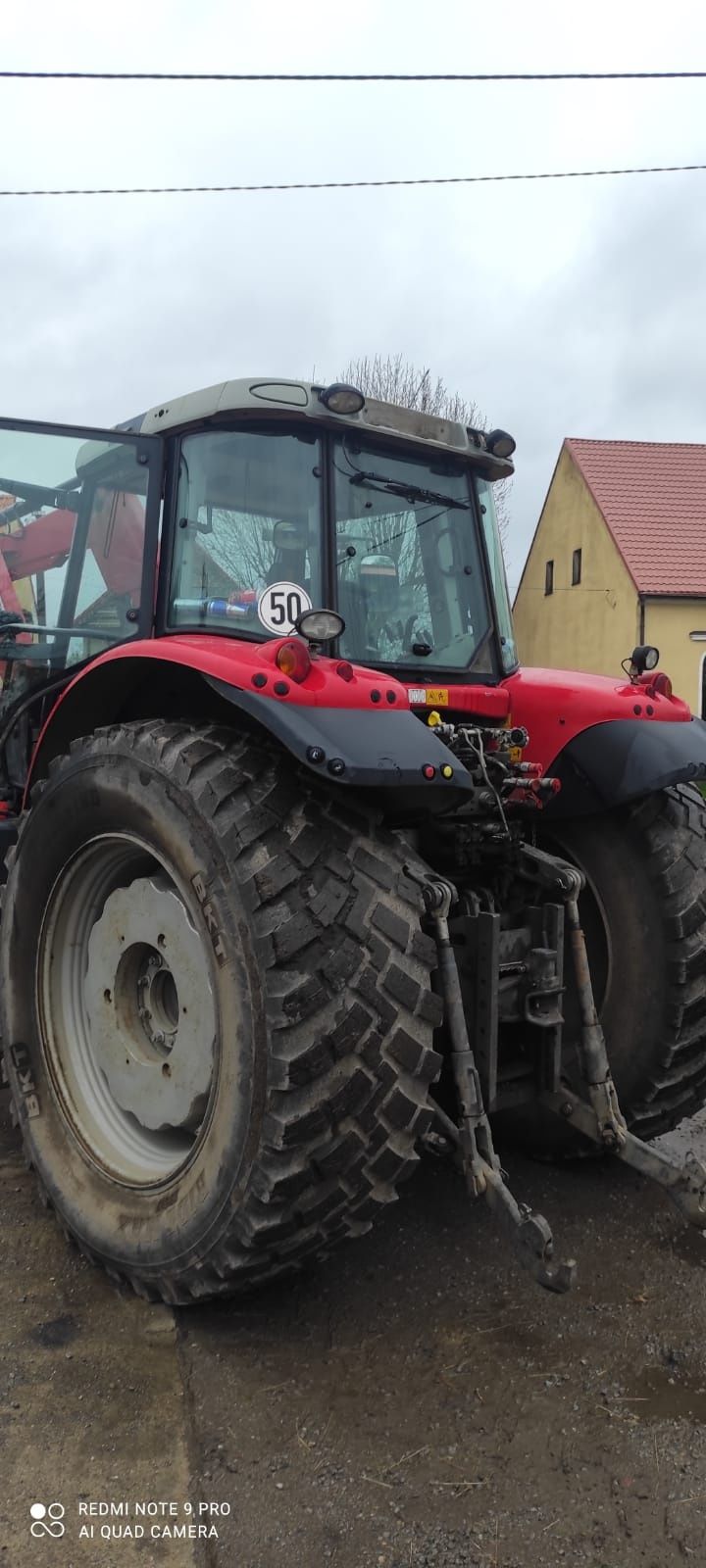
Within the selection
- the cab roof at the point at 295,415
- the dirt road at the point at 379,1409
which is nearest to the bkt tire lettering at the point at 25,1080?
the dirt road at the point at 379,1409

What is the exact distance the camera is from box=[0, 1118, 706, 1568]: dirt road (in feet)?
6.17

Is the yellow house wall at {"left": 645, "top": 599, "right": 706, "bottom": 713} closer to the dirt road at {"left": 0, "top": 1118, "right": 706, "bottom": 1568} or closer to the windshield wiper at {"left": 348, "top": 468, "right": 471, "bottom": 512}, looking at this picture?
the windshield wiper at {"left": 348, "top": 468, "right": 471, "bottom": 512}

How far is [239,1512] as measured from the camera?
1928mm

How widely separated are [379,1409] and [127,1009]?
46.7 inches

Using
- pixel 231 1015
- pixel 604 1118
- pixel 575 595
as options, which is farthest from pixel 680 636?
pixel 231 1015

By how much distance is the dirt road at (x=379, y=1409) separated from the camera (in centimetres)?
188

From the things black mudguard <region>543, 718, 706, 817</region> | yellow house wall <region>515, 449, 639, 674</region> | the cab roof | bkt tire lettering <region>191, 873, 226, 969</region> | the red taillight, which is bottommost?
bkt tire lettering <region>191, 873, 226, 969</region>

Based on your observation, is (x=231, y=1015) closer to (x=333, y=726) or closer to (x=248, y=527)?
(x=333, y=726)

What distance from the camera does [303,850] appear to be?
7.51ft

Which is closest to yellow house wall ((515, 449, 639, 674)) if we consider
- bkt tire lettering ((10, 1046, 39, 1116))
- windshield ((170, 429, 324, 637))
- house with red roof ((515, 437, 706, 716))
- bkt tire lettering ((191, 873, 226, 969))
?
house with red roof ((515, 437, 706, 716))

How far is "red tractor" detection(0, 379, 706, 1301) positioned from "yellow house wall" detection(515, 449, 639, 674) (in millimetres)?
18494

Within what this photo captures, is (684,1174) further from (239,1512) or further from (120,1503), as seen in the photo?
(120,1503)

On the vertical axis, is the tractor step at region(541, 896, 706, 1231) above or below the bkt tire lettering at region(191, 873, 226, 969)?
below

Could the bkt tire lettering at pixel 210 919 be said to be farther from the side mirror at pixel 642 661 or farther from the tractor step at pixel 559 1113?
the side mirror at pixel 642 661
